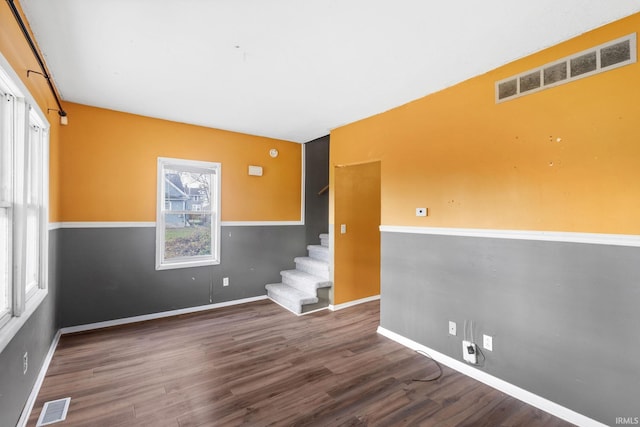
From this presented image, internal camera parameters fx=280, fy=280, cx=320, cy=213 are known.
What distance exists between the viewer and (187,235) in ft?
13.3

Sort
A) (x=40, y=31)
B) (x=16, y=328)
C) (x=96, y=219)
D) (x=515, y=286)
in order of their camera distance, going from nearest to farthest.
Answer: (x=16, y=328), (x=40, y=31), (x=515, y=286), (x=96, y=219)

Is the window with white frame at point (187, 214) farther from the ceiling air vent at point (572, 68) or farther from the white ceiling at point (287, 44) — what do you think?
the ceiling air vent at point (572, 68)

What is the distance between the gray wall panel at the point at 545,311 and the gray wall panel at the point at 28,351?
310 centimetres

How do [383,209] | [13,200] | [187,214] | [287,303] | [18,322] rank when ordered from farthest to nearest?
[287,303] < [187,214] < [383,209] < [13,200] < [18,322]

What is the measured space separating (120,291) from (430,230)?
3765 mm

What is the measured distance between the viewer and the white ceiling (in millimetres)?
1713

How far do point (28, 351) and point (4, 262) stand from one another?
74 centimetres

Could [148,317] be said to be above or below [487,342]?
below

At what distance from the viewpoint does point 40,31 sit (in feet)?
6.42

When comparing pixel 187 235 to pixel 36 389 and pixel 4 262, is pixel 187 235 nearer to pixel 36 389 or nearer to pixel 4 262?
pixel 36 389

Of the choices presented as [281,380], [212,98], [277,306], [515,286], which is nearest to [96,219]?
[212,98]

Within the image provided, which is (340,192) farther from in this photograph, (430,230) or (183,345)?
(183,345)

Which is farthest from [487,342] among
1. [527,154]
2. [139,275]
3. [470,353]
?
[139,275]

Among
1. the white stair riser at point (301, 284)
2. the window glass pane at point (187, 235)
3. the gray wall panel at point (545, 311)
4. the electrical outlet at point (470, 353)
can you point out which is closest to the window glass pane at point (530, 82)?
the gray wall panel at point (545, 311)
